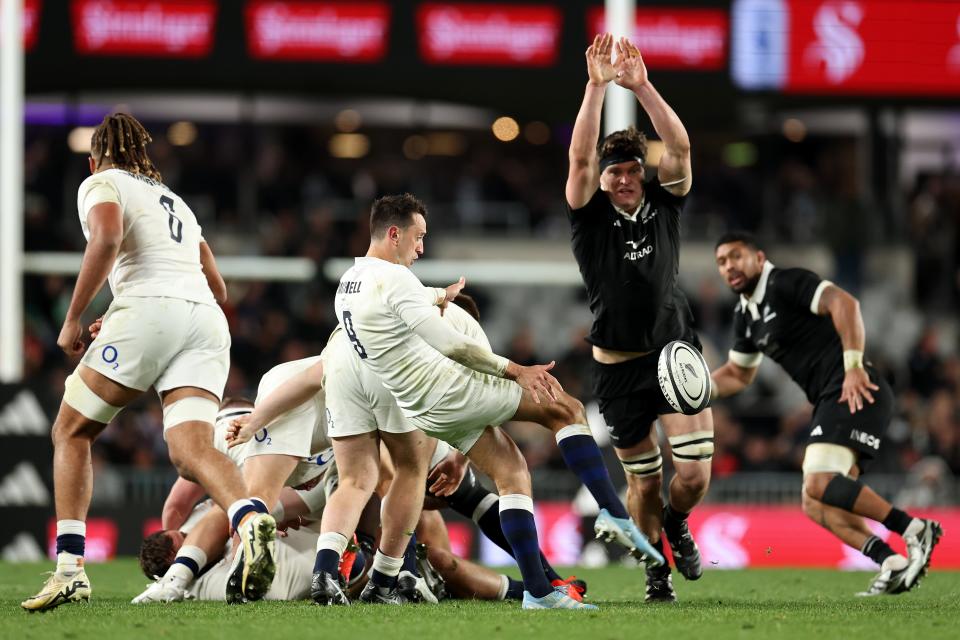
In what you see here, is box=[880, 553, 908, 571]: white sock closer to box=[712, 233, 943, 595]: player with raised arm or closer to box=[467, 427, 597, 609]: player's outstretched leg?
box=[712, 233, 943, 595]: player with raised arm

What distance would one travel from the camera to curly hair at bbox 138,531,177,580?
A: 309 inches

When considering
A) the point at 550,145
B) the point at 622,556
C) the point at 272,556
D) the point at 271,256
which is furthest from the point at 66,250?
the point at 272,556

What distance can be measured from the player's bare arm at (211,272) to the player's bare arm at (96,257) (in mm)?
728

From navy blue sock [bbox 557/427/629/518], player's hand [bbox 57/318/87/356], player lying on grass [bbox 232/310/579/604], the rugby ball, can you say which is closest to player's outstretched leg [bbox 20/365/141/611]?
player's hand [bbox 57/318/87/356]

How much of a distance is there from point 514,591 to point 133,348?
2.44 metres

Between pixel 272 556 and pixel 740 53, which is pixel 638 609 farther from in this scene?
pixel 740 53

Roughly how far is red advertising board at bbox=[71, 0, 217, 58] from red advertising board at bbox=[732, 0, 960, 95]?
5.44 metres

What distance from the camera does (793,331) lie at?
9266mm

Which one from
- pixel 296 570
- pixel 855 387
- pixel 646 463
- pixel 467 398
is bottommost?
pixel 296 570

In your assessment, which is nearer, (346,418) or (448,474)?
(346,418)

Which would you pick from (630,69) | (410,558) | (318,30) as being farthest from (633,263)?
(318,30)

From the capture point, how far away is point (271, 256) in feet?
56.3

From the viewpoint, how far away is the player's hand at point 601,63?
7348mm

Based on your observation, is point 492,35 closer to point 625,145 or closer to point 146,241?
point 625,145
